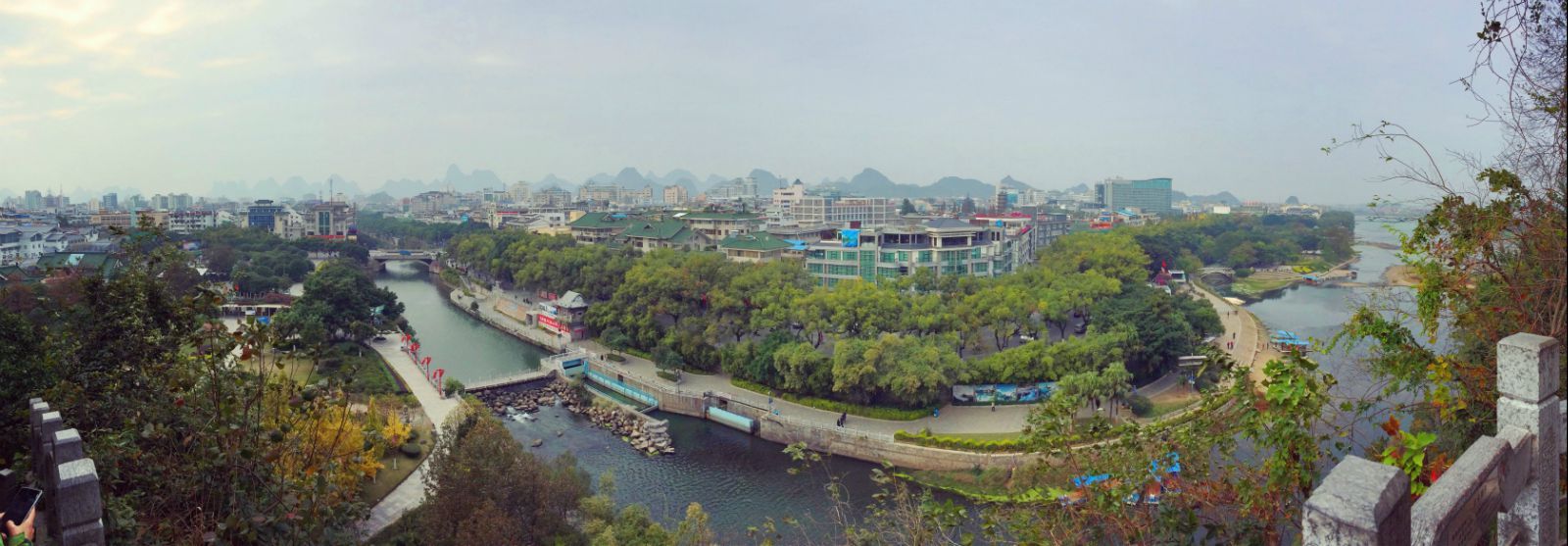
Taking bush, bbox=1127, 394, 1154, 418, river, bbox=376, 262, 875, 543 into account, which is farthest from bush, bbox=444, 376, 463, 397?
bush, bbox=1127, 394, 1154, 418

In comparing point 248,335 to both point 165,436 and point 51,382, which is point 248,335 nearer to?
point 165,436

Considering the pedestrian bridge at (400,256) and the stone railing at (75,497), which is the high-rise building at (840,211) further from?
the stone railing at (75,497)

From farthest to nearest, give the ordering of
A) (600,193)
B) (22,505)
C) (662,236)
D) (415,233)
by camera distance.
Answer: (600,193), (415,233), (662,236), (22,505)

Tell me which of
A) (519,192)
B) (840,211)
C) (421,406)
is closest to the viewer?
(421,406)

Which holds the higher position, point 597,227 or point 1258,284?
point 597,227

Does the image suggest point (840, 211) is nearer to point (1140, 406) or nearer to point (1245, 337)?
point (1245, 337)

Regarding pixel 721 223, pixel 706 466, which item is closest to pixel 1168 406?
pixel 706 466

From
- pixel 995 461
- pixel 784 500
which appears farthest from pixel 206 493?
pixel 995 461
